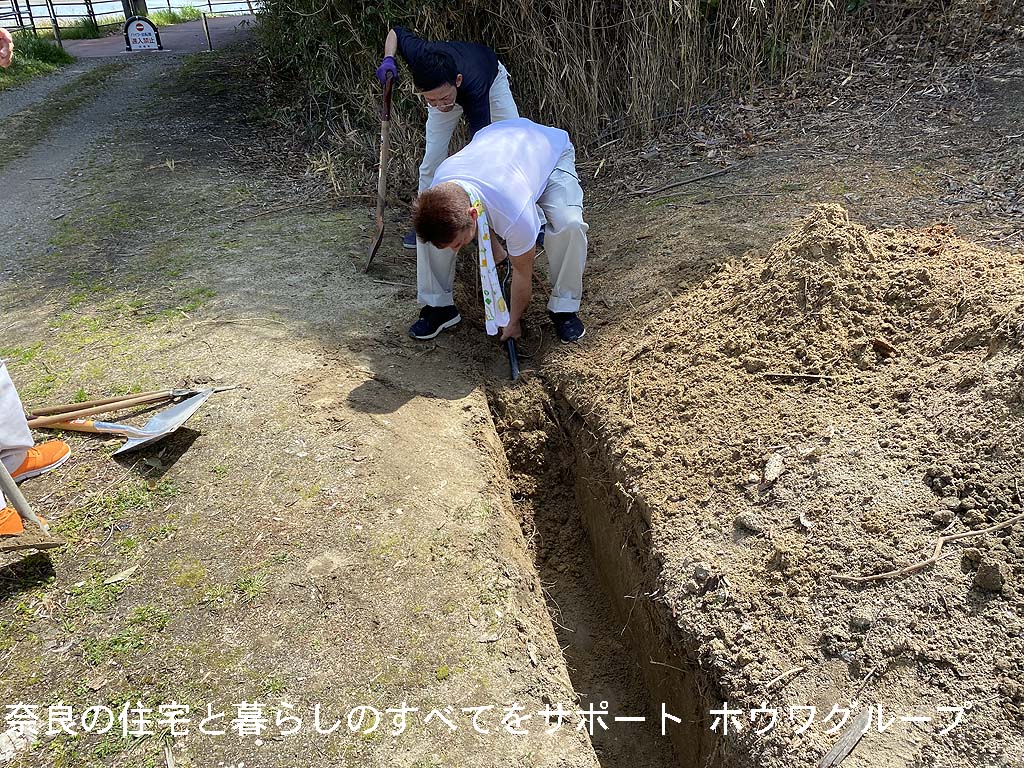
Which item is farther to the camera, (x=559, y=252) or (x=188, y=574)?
(x=559, y=252)

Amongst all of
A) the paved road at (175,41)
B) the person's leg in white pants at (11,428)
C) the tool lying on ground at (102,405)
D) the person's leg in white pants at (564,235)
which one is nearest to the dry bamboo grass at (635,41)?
the person's leg in white pants at (564,235)

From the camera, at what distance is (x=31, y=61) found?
10.6 metres

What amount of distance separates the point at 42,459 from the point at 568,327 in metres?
2.50

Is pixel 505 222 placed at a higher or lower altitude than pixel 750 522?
higher

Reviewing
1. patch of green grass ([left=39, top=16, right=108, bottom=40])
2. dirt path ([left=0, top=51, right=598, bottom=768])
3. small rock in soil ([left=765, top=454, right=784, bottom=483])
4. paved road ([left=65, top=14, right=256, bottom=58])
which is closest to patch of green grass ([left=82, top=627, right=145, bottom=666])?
dirt path ([left=0, top=51, right=598, bottom=768])

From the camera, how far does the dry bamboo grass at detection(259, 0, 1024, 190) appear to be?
A: 5391mm

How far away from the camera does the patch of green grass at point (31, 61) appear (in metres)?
9.63

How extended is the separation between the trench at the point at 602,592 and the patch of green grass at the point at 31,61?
9.70m

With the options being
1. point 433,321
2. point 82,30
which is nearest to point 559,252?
point 433,321

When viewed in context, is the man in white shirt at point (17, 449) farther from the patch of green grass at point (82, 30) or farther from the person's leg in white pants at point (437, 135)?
the patch of green grass at point (82, 30)

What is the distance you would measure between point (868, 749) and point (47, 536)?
9.13ft

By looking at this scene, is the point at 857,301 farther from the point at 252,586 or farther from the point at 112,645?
the point at 112,645

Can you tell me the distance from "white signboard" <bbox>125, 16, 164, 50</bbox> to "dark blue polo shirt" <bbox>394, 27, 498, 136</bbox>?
33.6ft

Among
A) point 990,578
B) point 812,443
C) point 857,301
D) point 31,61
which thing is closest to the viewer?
point 990,578
